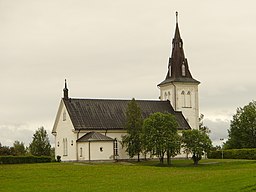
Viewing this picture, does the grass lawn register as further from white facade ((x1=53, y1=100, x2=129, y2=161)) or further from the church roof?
the church roof

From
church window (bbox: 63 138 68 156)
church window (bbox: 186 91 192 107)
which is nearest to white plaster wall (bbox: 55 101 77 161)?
church window (bbox: 63 138 68 156)

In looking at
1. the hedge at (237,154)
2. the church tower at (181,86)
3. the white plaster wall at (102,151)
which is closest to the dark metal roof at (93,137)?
the white plaster wall at (102,151)

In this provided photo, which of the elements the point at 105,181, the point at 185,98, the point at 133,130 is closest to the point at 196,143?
the point at 133,130

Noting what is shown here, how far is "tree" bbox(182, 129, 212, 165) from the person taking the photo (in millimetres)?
62781

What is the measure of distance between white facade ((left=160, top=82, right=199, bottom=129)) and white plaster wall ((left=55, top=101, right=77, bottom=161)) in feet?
53.1

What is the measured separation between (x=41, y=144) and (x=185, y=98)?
80.2 feet

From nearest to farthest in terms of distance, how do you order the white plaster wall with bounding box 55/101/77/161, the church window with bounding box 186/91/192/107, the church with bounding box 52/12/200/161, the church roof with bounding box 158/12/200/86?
the church with bounding box 52/12/200/161 → the white plaster wall with bounding box 55/101/77/161 → the church roof with bounding box 158/12/200/86 → the church window with bounding box 186/91/192/107

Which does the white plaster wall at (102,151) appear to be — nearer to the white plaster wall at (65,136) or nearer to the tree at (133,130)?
the tree at (133,130)

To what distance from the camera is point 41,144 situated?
85.6 meters

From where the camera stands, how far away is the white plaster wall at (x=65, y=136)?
7012 centimetres

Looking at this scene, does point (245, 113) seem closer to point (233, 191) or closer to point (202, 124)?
point (202, 124)

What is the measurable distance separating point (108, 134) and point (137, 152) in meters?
5.76

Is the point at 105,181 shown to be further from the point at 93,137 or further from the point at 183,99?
the point at 183,99

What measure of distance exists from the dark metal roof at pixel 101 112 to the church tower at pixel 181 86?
5.78 feet
